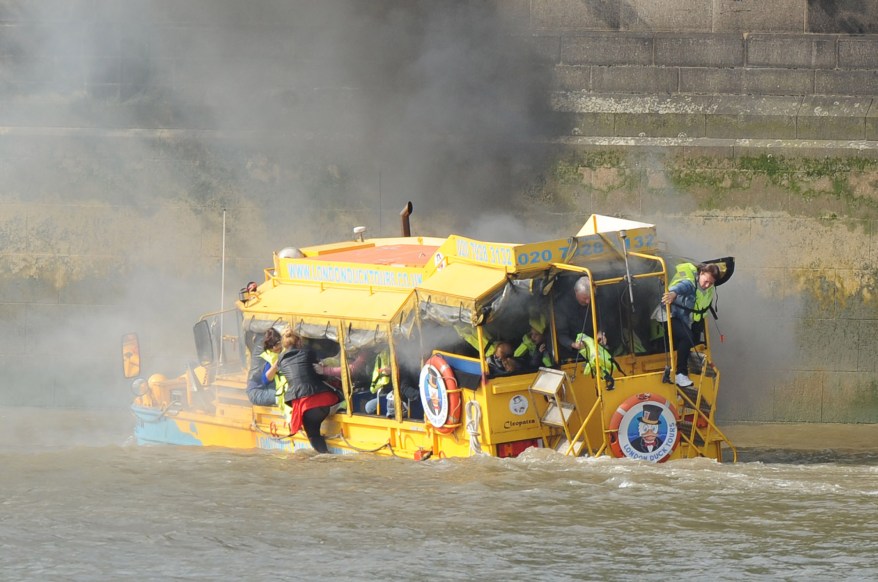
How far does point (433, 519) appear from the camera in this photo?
436 inches

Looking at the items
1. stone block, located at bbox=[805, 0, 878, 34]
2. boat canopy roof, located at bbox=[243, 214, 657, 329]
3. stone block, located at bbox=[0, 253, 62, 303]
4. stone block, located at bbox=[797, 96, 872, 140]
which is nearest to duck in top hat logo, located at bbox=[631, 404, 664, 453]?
boat canopy roof, located at bbox=[243, 214, 657, 329]

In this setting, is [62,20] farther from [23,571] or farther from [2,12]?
[23,571]

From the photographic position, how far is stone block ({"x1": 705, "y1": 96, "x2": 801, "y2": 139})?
50.4 ft

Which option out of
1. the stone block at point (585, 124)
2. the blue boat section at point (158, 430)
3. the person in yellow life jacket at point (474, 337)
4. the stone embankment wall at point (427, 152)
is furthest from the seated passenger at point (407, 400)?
the stone block at point (585, 124)

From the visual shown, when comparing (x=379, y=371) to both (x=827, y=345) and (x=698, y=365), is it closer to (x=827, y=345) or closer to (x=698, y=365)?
(x=698, y=365)

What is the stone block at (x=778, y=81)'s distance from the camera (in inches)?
606

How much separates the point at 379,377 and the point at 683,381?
2.54m

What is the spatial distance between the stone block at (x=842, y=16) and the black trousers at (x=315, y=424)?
22.2 feet

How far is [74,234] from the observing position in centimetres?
1645

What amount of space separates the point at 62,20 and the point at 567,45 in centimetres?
553

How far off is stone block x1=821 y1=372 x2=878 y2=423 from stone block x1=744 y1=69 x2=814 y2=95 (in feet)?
9.72

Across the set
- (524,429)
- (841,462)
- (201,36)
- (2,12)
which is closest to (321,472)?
(524,429)

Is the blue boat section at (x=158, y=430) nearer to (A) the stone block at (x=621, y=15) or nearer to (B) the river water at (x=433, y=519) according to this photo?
(B) the river water at (x=433, y=519)

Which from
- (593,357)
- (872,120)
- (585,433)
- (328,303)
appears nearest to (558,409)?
(585,433)
